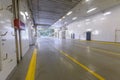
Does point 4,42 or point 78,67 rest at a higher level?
point 4,42

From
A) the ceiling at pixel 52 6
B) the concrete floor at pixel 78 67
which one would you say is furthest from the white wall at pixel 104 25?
the concrete floor at pixel 78 67

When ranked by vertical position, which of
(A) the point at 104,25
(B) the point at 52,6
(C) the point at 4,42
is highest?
(B) the point at 52,6

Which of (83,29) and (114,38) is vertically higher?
(83,29)

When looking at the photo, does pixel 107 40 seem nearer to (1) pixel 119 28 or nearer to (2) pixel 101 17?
(1) pixel 119 28

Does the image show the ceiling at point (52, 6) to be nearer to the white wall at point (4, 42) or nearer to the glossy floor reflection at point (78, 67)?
the glossy floor reflection at point (78, 67)

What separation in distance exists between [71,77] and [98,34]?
14623 millimetres

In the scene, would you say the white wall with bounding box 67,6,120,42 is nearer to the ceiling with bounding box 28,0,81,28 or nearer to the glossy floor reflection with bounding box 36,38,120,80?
the ceiling with bounding box 28,0,81,28

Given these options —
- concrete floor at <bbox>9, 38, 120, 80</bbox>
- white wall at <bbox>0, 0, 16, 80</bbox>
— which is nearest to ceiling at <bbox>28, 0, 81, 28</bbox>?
concrete floor at <bbox>9, 38, 120, 80</bbox>

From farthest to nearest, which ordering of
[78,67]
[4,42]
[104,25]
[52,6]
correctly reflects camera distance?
[104,25] < [52,6] < [78,67] < [4,42]

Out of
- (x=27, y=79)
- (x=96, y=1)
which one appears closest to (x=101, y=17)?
(x=96, y=1)

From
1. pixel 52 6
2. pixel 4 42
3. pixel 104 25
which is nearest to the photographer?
pixel 4 42

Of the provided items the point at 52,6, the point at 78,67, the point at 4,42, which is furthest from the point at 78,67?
the point at 52,6

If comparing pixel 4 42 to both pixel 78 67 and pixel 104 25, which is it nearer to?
pixel 78 67

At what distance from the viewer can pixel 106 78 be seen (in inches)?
115
